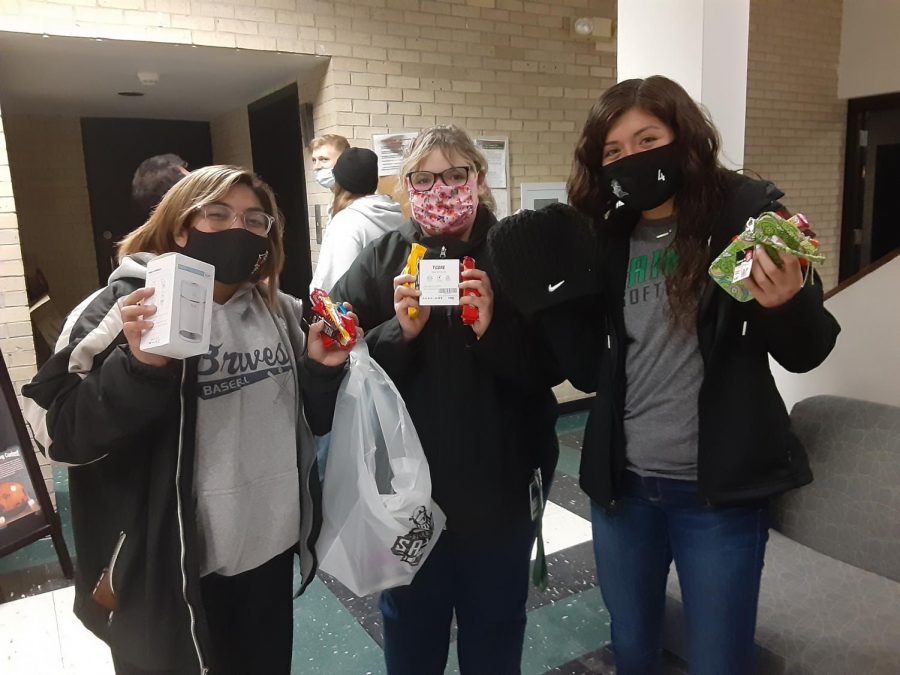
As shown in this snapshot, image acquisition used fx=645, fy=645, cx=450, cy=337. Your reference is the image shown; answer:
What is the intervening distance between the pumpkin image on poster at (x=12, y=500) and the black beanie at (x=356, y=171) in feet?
6.39

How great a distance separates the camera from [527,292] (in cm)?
140

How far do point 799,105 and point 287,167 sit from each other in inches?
186

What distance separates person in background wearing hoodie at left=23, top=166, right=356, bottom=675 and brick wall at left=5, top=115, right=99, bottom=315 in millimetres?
5930

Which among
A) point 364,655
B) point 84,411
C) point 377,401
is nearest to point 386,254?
point 377,401

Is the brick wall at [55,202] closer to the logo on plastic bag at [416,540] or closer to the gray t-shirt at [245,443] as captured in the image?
the gray t-shirt at [245,443]

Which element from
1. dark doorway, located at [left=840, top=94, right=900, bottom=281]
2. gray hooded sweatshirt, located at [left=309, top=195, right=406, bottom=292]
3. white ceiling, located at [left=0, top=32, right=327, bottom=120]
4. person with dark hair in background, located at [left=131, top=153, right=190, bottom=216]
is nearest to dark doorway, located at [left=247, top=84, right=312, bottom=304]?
white ceiling, located at [left=0, top=32, right=327, bottom=120]

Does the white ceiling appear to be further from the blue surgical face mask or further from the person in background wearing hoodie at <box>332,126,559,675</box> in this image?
the person in background wearing hoodie at <box>332,126,559,675</box>

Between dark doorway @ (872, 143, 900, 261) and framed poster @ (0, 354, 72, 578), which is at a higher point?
dark doorway @ (872, 143, 900, 261)

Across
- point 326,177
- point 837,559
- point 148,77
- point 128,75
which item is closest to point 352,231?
point 326,177

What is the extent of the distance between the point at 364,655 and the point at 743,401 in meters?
1.63

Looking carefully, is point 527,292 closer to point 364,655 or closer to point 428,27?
point 364,655

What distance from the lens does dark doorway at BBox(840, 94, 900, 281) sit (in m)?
6.16

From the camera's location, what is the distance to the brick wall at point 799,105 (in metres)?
5.80

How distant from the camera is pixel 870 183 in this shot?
6.37m
